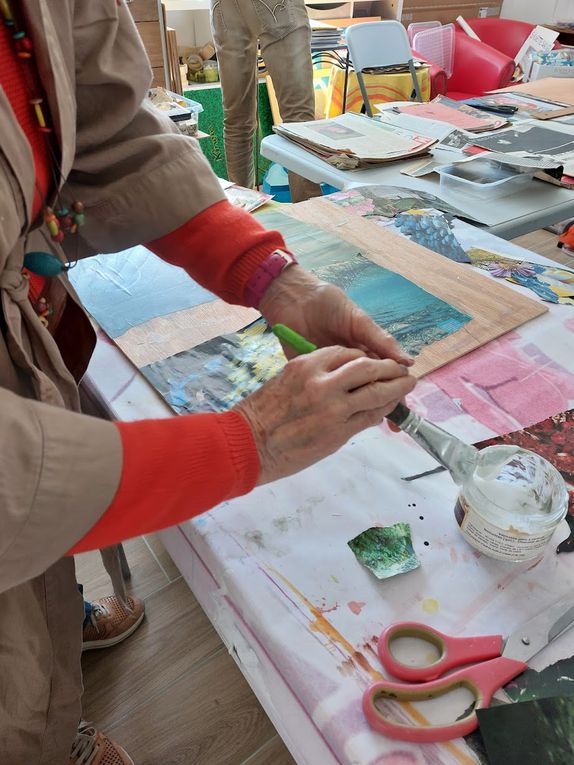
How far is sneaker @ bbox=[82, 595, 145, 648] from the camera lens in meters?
1.18

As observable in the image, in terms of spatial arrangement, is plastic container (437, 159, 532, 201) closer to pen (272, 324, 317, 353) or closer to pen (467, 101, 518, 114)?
pen (467, 101, 518, 114)

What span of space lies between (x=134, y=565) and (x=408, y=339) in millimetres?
928

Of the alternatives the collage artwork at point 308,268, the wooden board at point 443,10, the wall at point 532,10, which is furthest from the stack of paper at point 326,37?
the collage artwork at point 308,268

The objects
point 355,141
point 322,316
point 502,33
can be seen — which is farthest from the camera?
point 502,33

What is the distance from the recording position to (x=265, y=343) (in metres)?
0.80

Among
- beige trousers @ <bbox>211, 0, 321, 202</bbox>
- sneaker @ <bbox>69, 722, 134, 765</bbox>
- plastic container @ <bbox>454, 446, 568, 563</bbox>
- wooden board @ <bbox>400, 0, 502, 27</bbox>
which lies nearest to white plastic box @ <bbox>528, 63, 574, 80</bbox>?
beige trousers @ <bbox>211, 0, 321, 202</bbox>

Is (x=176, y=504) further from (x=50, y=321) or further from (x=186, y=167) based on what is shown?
(x=186, y=167)

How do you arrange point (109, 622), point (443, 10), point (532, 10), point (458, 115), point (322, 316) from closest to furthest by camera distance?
point (322, 316) → point (109, 622) → point (458, 115) → point (443, 10) → point (532, 10)

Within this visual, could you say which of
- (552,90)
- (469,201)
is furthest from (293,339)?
(552,90)

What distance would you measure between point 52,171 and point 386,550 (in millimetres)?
489

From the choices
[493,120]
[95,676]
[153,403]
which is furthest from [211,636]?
[493,120]

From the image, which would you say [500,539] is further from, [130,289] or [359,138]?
[359,138]

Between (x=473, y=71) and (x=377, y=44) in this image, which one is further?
(x=473, y=71)

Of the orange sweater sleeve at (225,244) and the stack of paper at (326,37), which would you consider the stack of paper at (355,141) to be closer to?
the orange sweater sleeve at (225,244)
